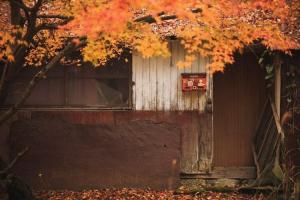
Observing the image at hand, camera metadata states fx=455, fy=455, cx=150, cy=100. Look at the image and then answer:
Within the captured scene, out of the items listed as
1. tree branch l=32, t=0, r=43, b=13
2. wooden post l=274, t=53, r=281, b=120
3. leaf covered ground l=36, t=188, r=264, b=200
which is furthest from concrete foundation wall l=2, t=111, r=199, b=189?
tree branch l=32, t=0, r=43, b=13

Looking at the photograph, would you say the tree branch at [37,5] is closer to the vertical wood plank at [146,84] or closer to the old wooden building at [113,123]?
the old wooden building at [113,123]

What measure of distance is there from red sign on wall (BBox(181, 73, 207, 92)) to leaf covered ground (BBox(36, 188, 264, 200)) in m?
2.27

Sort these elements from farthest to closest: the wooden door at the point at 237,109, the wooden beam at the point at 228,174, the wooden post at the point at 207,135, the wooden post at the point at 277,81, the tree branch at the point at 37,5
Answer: the wooden door at the point at 237,109 → the wooden beam at the point at 228,174 → the wooden post at the point at 207,135 → the wooden post at the point at 277,81 → the tree branch at the point at 37,5

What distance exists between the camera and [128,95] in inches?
397

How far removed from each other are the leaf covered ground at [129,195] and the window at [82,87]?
6.14 feet

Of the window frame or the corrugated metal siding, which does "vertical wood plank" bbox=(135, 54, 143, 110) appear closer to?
the corrugated metal siding

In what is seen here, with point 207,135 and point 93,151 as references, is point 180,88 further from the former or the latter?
point 93,151

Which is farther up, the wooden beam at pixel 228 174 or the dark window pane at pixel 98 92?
the dark window pane at pixel 98 92

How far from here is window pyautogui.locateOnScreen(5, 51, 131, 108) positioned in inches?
396

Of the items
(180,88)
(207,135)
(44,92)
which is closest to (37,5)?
(44,92)

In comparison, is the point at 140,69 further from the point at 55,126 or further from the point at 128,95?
the point at 55,126

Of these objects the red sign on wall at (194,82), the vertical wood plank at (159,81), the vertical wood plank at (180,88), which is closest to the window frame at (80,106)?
the vertical wood plank at (159,81)

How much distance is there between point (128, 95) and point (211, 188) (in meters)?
2.72

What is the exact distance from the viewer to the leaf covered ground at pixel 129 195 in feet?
30.8
